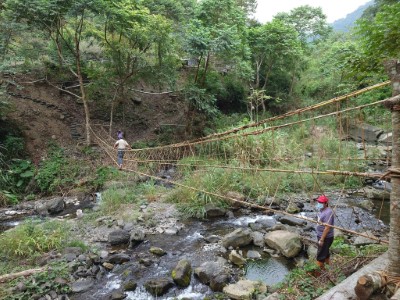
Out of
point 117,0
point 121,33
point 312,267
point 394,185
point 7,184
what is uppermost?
point 117,0

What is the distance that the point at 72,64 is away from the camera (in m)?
9.38

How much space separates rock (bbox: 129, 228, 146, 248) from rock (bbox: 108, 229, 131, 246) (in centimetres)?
8

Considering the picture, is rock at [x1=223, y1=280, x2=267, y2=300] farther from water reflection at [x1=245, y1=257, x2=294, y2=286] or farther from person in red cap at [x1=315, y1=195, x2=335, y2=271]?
person in red cap at [x1=315, y1=195, x2=335, y2=271]

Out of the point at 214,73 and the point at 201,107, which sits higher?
the point at 214,73

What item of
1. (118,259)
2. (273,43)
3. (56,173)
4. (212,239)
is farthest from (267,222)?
(273,43)

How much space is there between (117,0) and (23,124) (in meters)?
4.43

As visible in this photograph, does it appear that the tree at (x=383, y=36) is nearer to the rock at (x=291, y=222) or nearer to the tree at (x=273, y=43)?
the rock at (x=291, y=222)

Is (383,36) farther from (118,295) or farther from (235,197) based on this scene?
(118,295)

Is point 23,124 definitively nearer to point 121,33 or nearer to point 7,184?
point 7,184

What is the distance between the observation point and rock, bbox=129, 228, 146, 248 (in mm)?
4477

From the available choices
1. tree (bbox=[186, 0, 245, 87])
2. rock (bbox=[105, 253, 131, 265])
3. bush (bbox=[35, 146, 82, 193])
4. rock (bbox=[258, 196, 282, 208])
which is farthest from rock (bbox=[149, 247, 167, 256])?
tree (bbox=[186, 0, 245, 87])

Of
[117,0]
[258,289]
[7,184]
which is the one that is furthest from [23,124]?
[258,289]

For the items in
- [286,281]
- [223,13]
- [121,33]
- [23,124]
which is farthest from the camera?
[223,13]

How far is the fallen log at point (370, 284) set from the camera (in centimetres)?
159
